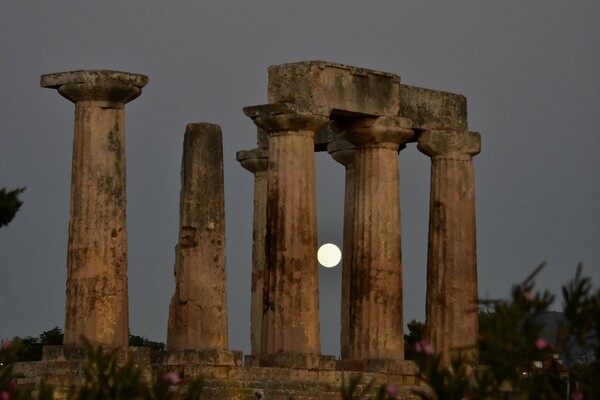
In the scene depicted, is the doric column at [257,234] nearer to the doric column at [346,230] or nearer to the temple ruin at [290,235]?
the temple ruin at [290,235]

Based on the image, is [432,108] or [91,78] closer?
[91,78]

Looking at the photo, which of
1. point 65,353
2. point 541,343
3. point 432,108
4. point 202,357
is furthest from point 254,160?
point 541,343

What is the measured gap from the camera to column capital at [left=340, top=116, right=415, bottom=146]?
180ft

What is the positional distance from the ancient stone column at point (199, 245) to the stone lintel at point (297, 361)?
1.65 m

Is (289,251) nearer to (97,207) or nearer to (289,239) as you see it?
(289,239)

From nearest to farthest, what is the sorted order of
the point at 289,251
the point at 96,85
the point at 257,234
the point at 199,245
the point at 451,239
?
the point at 96,85, the point at 289,251, the point at 199,245, the point at 451,239, the point at 257,234

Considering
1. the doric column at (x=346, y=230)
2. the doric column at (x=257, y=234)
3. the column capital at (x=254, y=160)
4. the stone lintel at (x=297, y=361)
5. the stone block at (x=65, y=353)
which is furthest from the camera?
the column capital at (x=254, y=160)

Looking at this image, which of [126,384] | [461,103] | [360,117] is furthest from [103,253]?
[126,384]

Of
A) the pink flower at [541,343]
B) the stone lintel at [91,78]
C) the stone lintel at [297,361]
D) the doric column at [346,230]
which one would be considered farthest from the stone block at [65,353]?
the pink flower at [541,343]

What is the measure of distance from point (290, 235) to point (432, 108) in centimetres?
725

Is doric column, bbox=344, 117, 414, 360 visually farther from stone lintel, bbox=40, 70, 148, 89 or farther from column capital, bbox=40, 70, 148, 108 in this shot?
column capital, bbox=40, 70, 148, 108

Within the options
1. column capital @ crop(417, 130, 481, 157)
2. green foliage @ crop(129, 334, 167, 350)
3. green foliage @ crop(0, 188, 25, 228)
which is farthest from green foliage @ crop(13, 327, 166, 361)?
green foliage @ crop(0, 188, 25, 228)

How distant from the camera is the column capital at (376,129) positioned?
54906mm

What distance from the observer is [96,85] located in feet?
162
